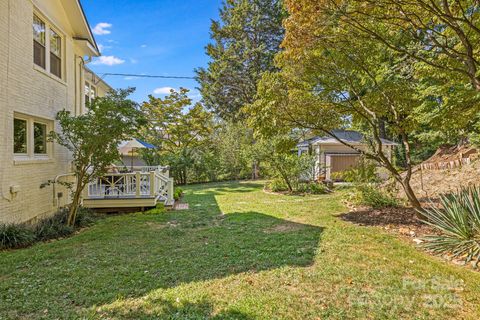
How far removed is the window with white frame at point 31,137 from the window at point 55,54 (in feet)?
5.77

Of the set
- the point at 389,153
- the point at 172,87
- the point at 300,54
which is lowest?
the point at 389,153

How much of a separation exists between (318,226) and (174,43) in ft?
61.3

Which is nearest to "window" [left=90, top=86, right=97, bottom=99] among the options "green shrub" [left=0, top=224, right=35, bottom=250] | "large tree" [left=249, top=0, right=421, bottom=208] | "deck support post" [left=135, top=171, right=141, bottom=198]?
"deck support post" [left=135, top=171, right=141, bottom=198]

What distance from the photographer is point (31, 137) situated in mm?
7457

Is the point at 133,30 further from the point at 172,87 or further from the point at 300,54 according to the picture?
the point at 300,54

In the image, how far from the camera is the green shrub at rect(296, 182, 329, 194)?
45.8 feet

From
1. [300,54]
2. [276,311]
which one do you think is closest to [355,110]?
[300,54]

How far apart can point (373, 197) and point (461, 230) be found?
4.63 metres

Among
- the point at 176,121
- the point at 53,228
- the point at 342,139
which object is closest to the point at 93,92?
the point at 53,228

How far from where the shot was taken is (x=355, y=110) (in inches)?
325

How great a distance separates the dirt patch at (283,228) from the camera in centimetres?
702

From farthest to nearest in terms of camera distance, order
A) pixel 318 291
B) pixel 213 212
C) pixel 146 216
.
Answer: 1. pixel 213 212
2. pixel 146 216
3. pixel 318 291

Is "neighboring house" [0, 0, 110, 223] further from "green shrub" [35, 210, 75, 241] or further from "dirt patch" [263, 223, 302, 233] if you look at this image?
"dirt patch" [263, 223, 302, 233]

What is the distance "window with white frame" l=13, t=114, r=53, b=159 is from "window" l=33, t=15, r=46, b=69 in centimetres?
160
